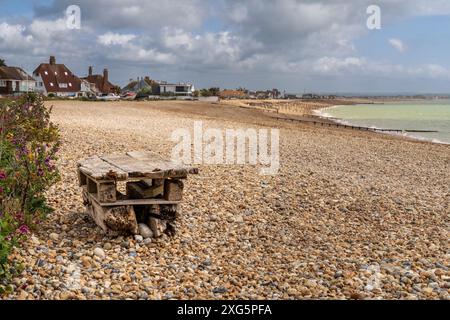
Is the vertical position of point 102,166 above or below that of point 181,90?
below

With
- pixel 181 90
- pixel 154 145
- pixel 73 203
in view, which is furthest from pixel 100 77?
pixel 73 203

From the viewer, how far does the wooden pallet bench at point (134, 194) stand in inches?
268

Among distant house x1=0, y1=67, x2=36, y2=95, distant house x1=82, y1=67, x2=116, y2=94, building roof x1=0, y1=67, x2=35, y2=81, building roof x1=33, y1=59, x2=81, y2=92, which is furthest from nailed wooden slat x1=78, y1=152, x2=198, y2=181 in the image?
distant house x1=82, y1=67, x2=116, y2=94

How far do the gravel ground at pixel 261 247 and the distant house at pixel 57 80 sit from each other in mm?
69407

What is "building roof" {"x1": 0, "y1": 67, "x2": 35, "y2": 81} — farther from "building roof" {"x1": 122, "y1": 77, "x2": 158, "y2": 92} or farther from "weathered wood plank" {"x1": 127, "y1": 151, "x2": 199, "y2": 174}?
"weathered wood plank" {"x1": 127, "y1": 151, "x2": 199, "y2": 174}

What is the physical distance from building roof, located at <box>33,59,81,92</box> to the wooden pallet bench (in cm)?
7417

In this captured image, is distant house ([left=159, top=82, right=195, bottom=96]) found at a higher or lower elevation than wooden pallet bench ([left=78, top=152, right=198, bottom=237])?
higher

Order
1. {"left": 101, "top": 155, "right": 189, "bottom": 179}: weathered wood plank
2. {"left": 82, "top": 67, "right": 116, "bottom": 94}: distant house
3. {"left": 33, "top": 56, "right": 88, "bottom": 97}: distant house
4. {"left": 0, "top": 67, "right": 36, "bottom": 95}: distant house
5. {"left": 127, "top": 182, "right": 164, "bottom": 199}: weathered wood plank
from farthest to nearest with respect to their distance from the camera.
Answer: {"left": 82, "top": 67, "right": 116, "bottom": 94}: distant house < {"left": 33, "top": 56, "right": 88, "bottom": 97}: distant house < {"left": 0, "top": 67, "right": 36, "bottom": 95}: distant house < {"left": 127, "top": 182, "right": 164, "bottom": 199}: weathered wood plank < {"left": 101, "top": 155, "right": 189, "bottom": 179}: weathered wood plank

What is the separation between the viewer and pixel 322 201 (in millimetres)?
9648

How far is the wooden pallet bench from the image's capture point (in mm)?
6809

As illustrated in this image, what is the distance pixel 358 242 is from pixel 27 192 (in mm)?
5044
